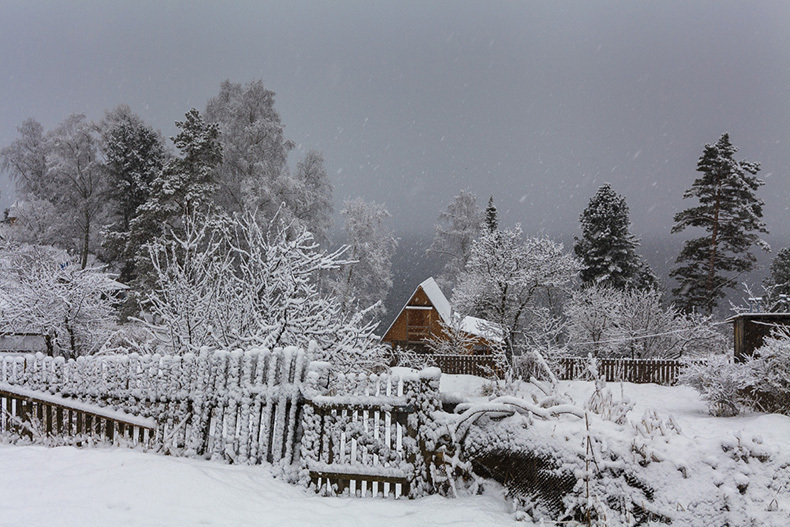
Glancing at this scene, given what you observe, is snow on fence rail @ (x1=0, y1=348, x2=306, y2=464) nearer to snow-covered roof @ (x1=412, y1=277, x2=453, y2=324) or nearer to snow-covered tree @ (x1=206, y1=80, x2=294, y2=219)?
snow-covered tree @ (x1=206, y1=80, x2=294, y2=219)

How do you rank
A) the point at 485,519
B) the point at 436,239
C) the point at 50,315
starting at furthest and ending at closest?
the point at 436,239 < the point at 50,315 < the point at 485,519

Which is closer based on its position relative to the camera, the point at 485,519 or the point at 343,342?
the point at 485,519

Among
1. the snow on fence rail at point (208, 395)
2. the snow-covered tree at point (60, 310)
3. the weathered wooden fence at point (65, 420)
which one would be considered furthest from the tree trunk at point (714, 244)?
the weathered wooden fence at point (65, 420)

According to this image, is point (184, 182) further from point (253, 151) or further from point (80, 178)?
point (80, 178)

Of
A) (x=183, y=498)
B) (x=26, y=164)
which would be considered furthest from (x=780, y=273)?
(x=26, y=164)

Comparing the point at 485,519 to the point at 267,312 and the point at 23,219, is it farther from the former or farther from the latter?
the point at 23,219

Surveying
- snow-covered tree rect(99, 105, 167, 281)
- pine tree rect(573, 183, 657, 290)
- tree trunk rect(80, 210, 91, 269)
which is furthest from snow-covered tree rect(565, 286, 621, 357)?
tree trunk rect(80, 210, 91, 269)

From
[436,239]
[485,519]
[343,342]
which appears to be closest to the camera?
[485,519]

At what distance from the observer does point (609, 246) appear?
31.7 m

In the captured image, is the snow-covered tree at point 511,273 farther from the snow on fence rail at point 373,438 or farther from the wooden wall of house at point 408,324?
the snow on fence rail at point 373,438

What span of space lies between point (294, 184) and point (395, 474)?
75.9 ft

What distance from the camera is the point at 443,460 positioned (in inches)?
187

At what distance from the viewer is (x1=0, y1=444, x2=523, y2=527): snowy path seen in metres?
3.84

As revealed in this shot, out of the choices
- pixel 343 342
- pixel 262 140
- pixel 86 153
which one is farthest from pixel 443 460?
pixel 86 153
